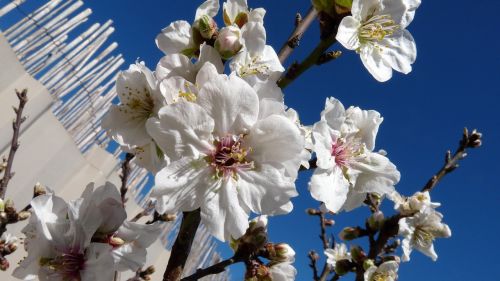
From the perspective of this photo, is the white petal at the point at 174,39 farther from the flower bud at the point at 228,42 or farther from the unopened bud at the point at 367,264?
the unopened bud at the point at 367,264

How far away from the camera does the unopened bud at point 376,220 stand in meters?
2.01

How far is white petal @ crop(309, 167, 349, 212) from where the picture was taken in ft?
3.14

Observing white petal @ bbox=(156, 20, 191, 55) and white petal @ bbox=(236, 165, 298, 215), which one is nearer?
white petal @ bbox=(236, 165, 298, 215)

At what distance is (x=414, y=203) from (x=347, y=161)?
110 centimetres

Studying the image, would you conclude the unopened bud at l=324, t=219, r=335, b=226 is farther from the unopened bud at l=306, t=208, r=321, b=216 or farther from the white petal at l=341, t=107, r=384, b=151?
the white petal at l=341, t=107, r=384, b=151

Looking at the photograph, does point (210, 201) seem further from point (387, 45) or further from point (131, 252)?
point (387, 45)

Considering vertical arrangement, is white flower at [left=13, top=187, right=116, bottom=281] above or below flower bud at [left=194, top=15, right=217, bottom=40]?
below

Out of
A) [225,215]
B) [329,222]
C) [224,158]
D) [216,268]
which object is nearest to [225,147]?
[224,158]

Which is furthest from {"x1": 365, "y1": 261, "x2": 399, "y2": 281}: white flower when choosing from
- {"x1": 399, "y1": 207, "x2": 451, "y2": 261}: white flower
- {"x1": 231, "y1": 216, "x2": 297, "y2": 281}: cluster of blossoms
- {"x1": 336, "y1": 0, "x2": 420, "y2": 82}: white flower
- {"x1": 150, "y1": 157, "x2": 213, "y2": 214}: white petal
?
{"x1": 150, "y1": 157, "x2": 213, "y2": 214}: white petal

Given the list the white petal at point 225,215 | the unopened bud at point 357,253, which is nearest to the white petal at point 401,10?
the white petal at point 225,215

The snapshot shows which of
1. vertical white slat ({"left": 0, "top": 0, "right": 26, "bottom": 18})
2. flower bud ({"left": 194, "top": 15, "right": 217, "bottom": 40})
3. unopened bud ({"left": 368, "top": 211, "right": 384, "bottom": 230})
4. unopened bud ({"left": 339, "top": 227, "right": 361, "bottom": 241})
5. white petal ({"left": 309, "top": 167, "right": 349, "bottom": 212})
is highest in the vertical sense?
vertical white slat ({"left": 0, "top": 0, "right": 26, "bottom": 18})

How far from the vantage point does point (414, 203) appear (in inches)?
80.0

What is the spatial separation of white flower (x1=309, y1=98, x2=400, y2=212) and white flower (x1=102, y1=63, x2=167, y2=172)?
1.23 ft

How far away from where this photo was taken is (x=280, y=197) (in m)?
0.77
